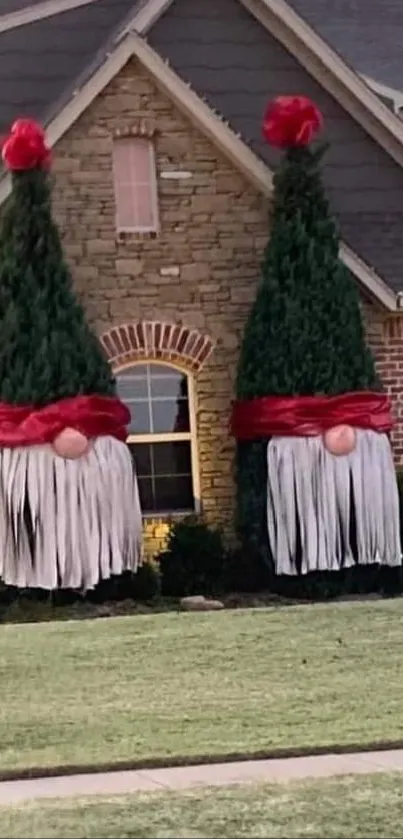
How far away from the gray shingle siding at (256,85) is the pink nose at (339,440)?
357 cm

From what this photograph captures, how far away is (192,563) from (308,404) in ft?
6.18

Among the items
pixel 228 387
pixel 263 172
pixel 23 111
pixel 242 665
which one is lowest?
pixel 242 665

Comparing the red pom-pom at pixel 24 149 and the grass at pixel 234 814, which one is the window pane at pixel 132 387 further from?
the grass at pixel 234 814

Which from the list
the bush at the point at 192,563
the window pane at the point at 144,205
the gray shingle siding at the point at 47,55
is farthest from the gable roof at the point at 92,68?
the bush at the point at 192,563

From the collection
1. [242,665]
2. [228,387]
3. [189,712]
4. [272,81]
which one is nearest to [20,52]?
[272,81]

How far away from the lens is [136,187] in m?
16.0

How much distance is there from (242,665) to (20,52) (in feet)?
30.8

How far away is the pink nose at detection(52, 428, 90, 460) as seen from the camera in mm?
14273

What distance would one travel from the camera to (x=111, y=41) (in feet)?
55.6

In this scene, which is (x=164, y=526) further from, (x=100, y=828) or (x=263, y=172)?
(x=100, y=828)

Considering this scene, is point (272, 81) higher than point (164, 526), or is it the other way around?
point (272, 81)

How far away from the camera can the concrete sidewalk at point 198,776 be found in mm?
7446

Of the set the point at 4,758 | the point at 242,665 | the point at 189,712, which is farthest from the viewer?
the point at 242,665

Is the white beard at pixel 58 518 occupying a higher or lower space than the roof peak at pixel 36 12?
lower
